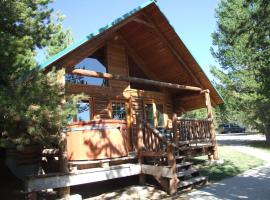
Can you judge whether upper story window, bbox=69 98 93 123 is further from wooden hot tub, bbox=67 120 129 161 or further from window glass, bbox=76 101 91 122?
wooden hot tub, bbox=67 120 129 161

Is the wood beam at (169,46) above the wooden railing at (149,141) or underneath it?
above

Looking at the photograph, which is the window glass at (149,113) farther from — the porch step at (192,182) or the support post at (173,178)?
the support post at (173,178)

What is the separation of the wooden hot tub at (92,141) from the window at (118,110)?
155 inches

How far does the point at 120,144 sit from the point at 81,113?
10.7 feet

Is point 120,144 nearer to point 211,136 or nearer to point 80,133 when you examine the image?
point 80,133

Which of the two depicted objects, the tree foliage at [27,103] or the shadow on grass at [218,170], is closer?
the tree foliage at [27,103]

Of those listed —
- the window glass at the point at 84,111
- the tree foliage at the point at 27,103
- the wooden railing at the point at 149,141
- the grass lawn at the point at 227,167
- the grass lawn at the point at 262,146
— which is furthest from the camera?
the grass lawn at the point at 262,146

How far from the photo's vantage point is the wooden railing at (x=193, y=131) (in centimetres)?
1192

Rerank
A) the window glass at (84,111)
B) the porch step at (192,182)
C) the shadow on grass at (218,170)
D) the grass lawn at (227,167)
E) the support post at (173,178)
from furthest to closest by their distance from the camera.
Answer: the window glass at (84,111)
the grass lawn at (227,167)
the shadow on grass at (218,170)
the porch step at (192,182)
the support post at (173,178)

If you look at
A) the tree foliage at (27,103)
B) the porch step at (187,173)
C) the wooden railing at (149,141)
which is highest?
the tree foliage at (27,103)

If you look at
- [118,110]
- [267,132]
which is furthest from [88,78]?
[267,132]

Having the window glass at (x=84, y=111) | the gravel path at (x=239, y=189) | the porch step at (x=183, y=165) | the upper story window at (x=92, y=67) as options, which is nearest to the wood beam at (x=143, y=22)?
the upper story window at (x=92, y=67)

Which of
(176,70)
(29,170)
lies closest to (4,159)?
(29,170)

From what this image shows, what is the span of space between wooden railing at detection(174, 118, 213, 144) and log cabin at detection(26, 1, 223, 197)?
0.13 ft
